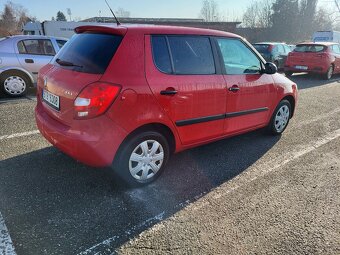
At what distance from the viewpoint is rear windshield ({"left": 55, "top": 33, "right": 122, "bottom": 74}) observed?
298 centimetres

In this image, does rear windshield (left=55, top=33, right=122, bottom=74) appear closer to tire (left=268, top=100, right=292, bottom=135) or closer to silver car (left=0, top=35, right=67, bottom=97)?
tire (left=268, top=100, right=292, bottom=135)

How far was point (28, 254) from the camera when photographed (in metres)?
2.32

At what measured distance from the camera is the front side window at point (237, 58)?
12.9 ft

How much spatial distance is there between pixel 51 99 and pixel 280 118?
362 centimetres

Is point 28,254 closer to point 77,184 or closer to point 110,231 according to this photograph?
point 110,231

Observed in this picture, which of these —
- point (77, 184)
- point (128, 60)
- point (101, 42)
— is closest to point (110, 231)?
point (77, 184)

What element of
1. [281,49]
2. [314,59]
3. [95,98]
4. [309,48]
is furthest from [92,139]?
[281,49]

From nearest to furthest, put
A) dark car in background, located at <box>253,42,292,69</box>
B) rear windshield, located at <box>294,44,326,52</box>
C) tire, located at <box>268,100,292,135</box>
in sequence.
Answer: tire, located at <box>268,100,292,135</box>
rear windshield, located at <box>294,44,326,52</box>
dark car in background, located at <box>253,42,292,69</box>

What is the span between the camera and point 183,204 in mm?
3094

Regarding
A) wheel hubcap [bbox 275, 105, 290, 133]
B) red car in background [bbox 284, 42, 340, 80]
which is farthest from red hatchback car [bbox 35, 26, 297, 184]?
red car in background [bbox 284, 42, 340, 80]

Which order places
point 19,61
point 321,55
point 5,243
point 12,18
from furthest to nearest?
1. point 12,18
2. point 321,55
3. point 19,61
4. point 5,243

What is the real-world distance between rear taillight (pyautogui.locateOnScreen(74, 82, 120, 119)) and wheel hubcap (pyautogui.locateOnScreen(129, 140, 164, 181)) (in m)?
0.61

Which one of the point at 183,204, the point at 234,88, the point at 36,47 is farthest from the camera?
the point at 36,47

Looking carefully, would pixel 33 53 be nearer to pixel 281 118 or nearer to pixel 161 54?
pixel 161 54
